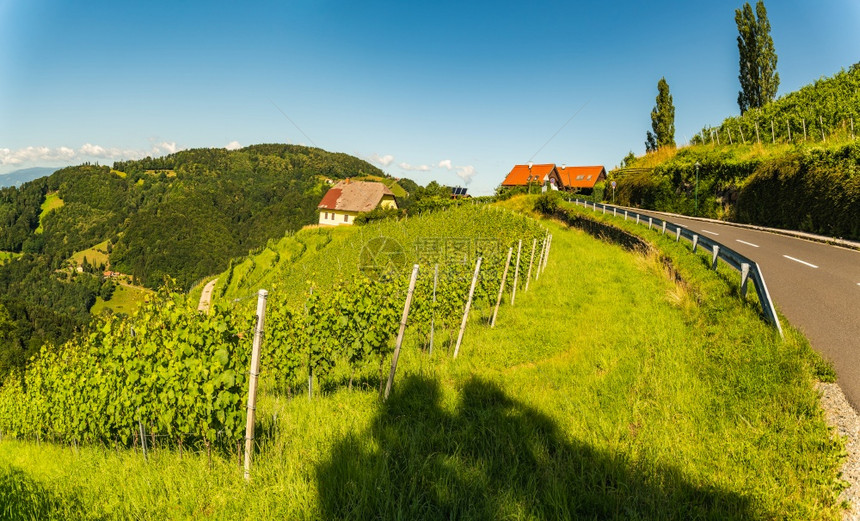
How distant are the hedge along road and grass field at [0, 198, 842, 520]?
52 cm

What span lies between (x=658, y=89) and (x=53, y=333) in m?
98.9

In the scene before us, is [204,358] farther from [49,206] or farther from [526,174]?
[49,206]

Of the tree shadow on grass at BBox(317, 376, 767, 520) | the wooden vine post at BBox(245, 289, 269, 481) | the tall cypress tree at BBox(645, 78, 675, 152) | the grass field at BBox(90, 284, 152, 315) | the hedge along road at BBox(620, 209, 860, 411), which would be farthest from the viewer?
the grass field at BBox(90, 284, 152, 315)

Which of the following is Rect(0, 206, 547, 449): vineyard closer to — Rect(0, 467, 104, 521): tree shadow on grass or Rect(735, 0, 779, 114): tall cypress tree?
Rect(0, 467, 104, 521): tree shadow on grass

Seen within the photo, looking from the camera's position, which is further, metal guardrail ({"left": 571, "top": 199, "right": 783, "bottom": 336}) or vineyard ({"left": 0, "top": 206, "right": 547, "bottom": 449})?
metal guardrail ({"left": 571, "top": 199, "right": 783, "bottom": 336})

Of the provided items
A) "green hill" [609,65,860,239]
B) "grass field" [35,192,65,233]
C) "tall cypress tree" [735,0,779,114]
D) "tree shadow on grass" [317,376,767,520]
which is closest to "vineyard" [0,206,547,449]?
"tree shadow on grass" [317,376,767,520]

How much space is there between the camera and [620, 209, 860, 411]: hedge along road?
574cm

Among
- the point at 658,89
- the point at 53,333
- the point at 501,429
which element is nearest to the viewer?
the point at 501,429

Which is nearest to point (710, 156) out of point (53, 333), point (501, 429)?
point (501, 429)

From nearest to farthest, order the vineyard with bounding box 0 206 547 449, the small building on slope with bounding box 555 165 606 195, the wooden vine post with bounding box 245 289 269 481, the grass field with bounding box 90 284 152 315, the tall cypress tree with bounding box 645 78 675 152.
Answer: the wooden vine post with bounding box 245 289 269 481 → the vineyard with bounding box 0 206 547 449 → the tall cypress tree with bounding box 645 78 675 152 → the small building on slope with bounding box 555 165 606 195 → the grass field with bounding box 90 284 152 315

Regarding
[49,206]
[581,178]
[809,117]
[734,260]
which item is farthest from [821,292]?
[49,206]

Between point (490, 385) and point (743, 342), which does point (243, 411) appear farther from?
point (743, 342)

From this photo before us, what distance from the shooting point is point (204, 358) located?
4223mm

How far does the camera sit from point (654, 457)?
4141 mm
